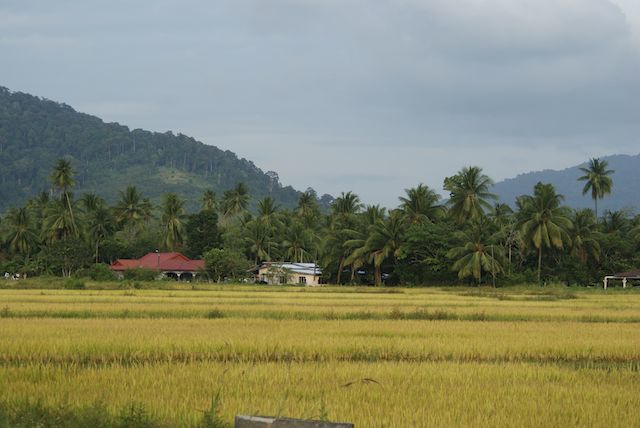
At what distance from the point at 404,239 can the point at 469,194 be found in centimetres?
525

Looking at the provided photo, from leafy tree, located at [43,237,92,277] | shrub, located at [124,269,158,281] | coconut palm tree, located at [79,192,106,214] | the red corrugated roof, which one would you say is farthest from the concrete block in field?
coconut palm tree, located at [79,192,106,214]

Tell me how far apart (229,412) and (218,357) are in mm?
4044

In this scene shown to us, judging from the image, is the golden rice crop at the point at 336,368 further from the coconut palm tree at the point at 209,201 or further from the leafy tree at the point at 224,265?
the coconut palm tree at the point at 209,201

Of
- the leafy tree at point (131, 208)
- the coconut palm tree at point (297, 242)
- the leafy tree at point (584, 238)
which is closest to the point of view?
the leafy tree at point (584, 238)

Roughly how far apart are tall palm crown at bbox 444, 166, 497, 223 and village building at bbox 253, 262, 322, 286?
42.0 ft

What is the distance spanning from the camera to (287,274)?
54250mm

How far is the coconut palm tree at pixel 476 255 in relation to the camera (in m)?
45.2

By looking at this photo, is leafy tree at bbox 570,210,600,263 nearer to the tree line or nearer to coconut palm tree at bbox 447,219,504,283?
the tree line

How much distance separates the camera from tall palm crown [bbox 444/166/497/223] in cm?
4919

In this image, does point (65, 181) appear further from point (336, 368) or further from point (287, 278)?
point (336, 368)

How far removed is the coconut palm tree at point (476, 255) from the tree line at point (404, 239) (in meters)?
0.08

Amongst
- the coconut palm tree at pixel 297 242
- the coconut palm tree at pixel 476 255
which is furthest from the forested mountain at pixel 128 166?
the coconut palm tree at pixel 476 255

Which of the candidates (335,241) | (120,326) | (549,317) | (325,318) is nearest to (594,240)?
(335,241)

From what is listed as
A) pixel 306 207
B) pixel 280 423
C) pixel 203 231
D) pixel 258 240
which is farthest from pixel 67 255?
pixel 280 423
